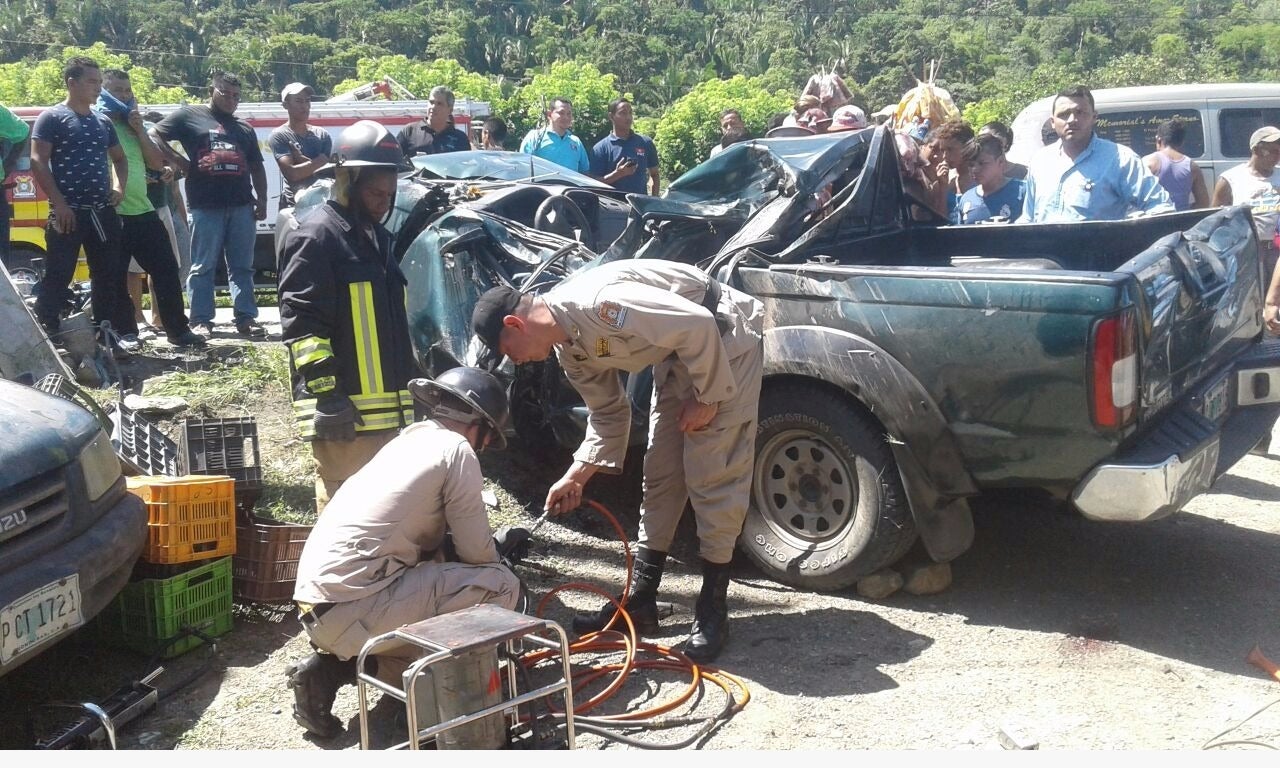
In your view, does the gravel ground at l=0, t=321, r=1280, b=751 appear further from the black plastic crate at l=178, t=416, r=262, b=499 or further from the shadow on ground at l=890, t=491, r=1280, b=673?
the black plastic crate at l=178, t=416, r=262, b=499

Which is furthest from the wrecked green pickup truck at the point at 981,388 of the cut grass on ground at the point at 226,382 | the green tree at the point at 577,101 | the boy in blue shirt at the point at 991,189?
the green tree at the point at 577,101

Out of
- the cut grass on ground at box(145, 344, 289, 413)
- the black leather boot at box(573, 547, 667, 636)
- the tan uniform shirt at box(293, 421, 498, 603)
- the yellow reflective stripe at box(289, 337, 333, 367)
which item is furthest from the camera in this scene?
the cut grass on ground at box(145, 344, 289, 413)

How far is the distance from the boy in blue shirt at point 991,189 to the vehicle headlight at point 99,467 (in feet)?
15.1

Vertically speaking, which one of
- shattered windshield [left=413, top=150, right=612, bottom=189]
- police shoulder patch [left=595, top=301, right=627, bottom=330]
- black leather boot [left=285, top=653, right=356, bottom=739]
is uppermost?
shattered windshield [left=413, top=150, right=612, bottom=189]

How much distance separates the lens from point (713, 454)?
13.6 feet

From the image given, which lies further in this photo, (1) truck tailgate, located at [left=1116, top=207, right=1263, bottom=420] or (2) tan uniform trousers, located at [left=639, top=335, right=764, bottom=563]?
(2) tan uniform trousers, located at [left=639, top=335, right=764, bottom=563]

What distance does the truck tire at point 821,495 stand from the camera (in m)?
4.30

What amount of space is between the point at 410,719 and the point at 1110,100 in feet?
32.3

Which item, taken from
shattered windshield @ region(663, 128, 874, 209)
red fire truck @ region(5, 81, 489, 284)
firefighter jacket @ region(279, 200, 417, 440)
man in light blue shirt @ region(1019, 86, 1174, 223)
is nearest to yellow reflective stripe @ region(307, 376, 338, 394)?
firefighter jacket @ region(279, 200, 417, 440)

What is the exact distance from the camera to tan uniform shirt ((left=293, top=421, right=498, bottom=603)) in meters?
3.51

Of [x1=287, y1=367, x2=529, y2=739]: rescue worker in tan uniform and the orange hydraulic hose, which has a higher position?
[x1=287, y1=367, x2=529, y2=739]: rescue worker in tan uniform

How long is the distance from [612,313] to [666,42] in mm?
45251

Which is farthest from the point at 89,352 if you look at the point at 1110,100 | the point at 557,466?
the point at 1110,100

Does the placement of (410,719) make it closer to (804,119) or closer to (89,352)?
(89,352)
